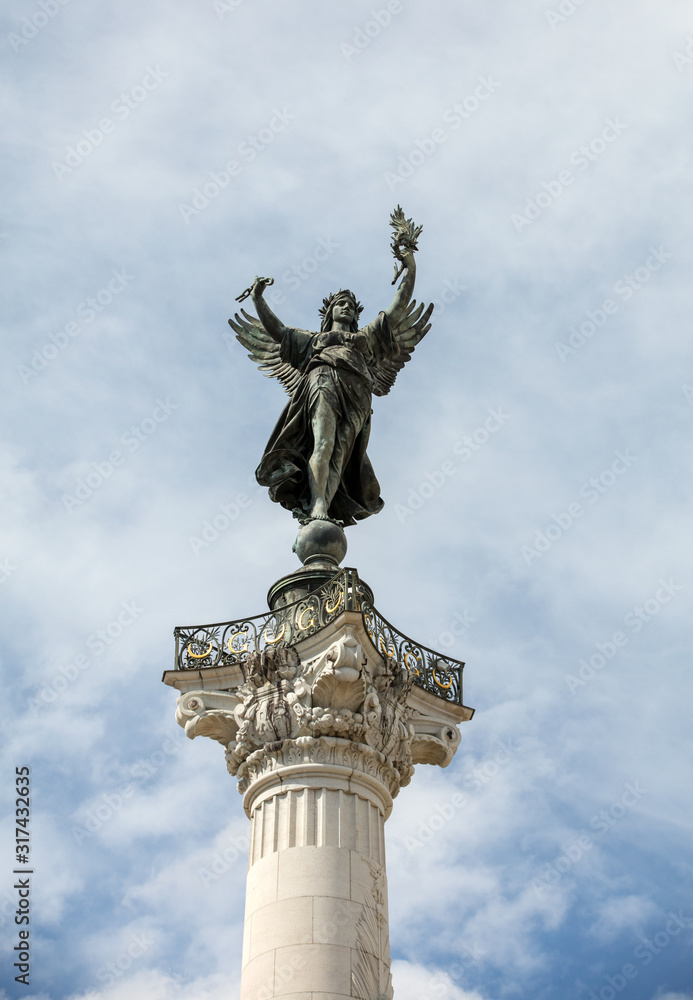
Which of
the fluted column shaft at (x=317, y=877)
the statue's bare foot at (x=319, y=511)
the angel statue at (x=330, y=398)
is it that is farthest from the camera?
the angel statue at (x=330, y=398)

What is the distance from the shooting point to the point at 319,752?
66.5 feet

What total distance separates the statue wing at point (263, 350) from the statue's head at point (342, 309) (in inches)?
50.2

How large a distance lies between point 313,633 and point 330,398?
668 cm

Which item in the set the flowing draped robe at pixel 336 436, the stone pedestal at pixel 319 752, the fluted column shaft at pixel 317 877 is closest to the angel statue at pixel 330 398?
the flowing draped robe at pixel 336 436

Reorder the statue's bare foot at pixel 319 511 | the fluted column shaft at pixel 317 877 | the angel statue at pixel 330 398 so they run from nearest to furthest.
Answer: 1. the fluted column shaft at pixel 317 877
2. the statue's bare foot at pixel 319 511
3. the angel statue at pixel 330 398

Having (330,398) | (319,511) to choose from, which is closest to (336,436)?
(330,398)

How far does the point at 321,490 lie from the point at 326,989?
10.8 meters

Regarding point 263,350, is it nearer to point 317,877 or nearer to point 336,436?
point 336,436

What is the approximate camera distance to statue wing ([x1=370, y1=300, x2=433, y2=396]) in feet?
92.4

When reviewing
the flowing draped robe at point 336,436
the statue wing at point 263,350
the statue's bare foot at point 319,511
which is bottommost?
the statue's bare foot at point 319,511

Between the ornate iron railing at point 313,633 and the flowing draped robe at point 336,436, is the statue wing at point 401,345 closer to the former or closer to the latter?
the flowing draped robe at point 336,436

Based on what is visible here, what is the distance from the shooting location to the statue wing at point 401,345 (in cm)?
2816

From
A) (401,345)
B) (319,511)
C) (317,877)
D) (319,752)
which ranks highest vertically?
(401,345)

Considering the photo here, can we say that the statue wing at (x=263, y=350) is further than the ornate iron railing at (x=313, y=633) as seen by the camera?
Yes
